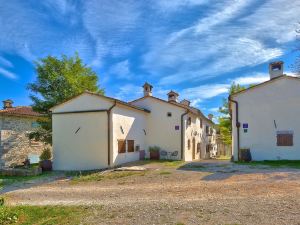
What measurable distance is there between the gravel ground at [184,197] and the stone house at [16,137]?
13972mm

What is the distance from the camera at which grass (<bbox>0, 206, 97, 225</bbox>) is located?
7.65 metres

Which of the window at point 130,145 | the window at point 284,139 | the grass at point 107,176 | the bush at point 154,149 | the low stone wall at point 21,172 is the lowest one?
the low stone wall at point 21,172

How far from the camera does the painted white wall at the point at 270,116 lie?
58.5 ft

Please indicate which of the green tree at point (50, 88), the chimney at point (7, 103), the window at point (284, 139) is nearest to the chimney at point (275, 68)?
the window at point (284, 139)

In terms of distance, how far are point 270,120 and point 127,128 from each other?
9991mm

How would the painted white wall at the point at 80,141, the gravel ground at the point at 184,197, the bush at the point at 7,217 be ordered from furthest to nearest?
the painted white wall at the point at 80,141 → the bush at the point at 7,217 → the gravel ground at the point at 184,197

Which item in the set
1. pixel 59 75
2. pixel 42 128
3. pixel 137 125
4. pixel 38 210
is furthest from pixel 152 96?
pixel 38 210

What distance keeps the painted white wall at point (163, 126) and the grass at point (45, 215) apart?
1516 centimetres

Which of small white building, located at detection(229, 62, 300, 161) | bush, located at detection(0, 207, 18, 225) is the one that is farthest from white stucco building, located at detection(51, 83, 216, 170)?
bush, located at detection(0, 207, 18, 225)

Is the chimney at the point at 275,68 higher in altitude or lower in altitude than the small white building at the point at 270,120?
higher

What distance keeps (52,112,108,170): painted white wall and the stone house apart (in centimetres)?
838

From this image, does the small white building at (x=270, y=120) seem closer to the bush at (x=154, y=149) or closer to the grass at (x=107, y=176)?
the bush at (x=154, y=149)

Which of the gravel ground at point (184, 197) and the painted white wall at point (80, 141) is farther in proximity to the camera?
the painted white wall at point (80, 141)

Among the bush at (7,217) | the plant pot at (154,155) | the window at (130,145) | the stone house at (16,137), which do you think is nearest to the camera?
the bush at (7,217)
